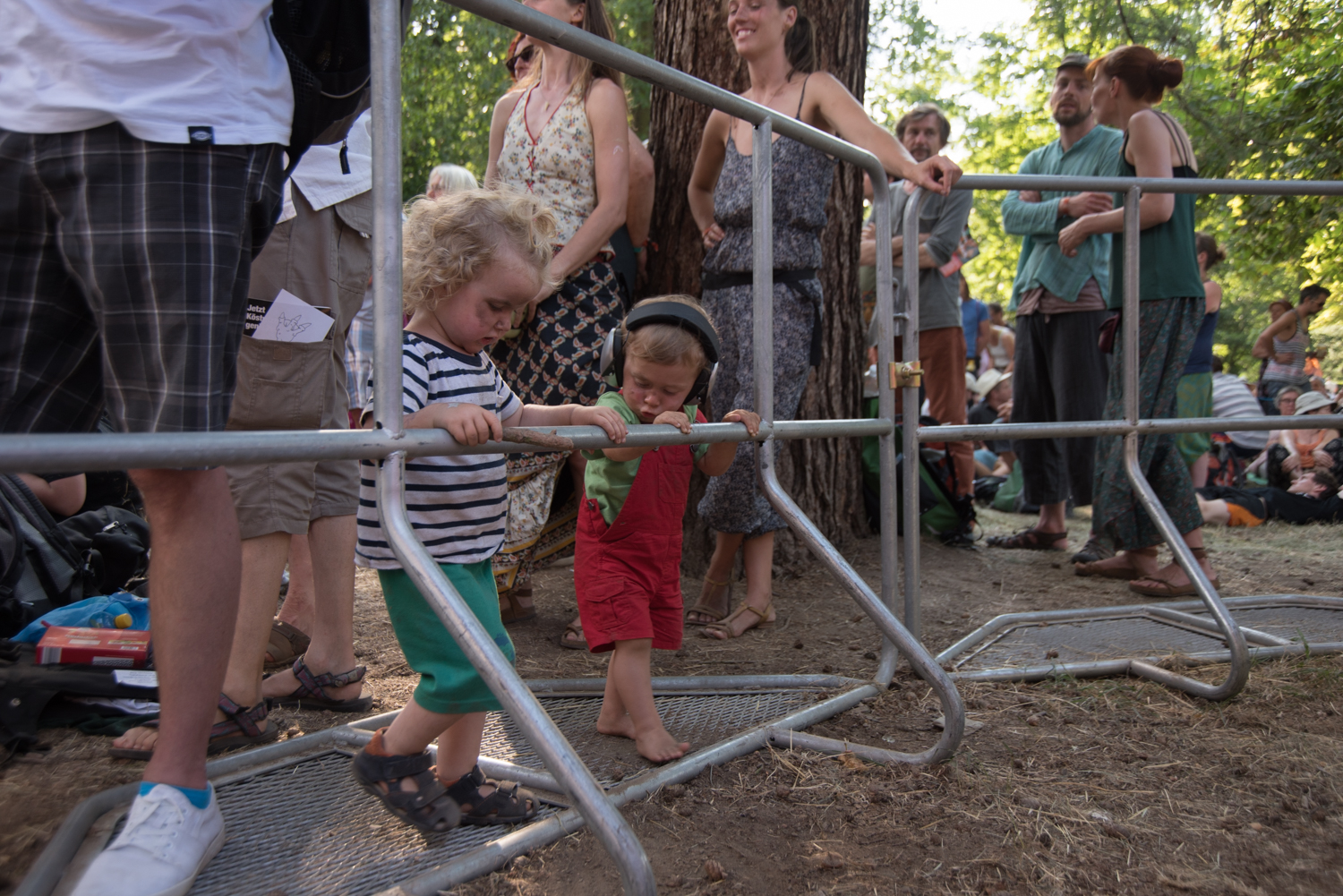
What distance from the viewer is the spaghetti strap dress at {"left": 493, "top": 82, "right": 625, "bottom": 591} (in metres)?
3.41

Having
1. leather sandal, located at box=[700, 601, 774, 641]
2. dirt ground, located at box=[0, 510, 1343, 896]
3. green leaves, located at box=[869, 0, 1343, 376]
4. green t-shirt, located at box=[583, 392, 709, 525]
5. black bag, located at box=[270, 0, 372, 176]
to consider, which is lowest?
dirt ground, located at box=[0, 510, 1343, 896]

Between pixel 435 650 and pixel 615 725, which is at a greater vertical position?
pixel 435 650

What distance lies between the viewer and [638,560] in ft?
8.00

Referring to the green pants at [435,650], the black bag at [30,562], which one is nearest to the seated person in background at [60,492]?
the black bag at [30,562]

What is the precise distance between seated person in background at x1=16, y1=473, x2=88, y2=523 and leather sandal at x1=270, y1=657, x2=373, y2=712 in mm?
1646

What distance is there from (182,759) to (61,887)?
0.92 ft

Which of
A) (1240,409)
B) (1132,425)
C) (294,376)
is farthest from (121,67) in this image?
(1240,409)

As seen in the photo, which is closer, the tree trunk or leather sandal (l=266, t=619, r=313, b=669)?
leather sandal (l=266, t=619, r=313, b=669)

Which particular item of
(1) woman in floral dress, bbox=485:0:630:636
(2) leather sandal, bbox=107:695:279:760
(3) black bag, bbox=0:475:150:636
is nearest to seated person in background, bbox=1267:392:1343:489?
(1) woman in floral dress, bbox=485:0:630:636

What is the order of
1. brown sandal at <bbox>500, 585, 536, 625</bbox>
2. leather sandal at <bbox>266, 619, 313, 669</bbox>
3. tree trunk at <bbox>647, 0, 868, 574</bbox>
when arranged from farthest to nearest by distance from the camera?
tree trunk at <bbox>647, 0, 868, 574</bbox> < brown sandal at <bbox>500, 585, 536, 625</bbox> < leather sandal at <bbox>266, 619, 313, 669</bbox>

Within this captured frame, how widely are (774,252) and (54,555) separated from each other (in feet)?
8.45

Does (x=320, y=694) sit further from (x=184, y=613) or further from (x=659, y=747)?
(x=184, y=613)

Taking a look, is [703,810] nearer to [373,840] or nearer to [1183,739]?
[373,840]

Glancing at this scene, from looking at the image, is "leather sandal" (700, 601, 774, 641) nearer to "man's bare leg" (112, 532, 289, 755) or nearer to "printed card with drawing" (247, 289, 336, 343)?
"man's bare leg" (112, 532, 289, 755)
